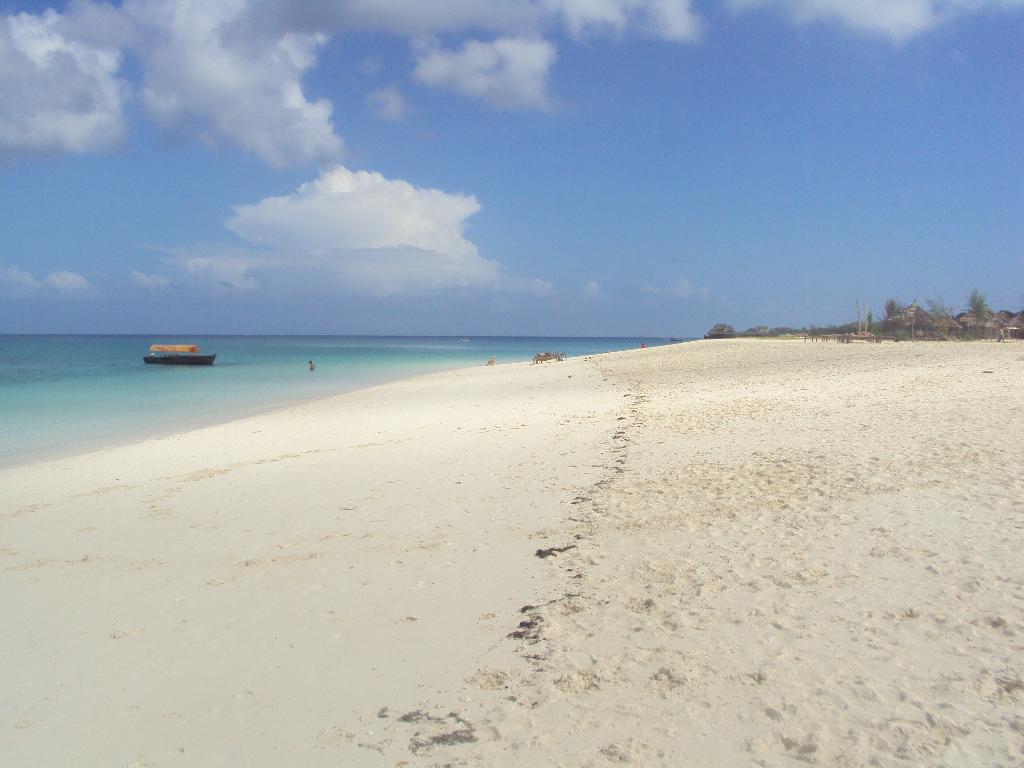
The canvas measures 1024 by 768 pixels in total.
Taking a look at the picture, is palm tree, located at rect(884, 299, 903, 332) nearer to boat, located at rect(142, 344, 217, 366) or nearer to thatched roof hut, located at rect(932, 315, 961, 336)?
thatched roof hut, located at rect(932, 315, 961, 336)

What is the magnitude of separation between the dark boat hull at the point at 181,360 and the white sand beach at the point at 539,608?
43.7 metres

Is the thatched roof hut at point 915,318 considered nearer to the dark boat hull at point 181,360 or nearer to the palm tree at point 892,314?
the palm tree at point 892,314

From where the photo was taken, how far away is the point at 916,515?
20.3 ft

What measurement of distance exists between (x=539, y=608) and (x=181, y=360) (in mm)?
52271

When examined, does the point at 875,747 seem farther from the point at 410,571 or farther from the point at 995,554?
the point at 410,571

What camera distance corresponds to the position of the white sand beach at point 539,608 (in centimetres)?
336

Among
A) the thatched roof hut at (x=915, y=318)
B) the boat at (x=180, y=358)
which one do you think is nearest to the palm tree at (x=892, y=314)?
the thatched roof hut at (x=915, y=318)

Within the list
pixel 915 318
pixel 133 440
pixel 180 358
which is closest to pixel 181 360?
pixel 180 358

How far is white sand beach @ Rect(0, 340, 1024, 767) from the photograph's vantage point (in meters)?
3.36

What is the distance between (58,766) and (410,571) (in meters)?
2.77

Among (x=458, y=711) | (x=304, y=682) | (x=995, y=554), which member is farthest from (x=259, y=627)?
(x=995, y=554)

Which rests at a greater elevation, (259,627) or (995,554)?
(995,554)

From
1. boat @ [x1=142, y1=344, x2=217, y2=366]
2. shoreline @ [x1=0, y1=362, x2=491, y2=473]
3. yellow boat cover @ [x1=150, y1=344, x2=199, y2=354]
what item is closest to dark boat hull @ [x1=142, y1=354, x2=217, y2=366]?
boat @ [x1=142, y1=344, x2=217, y2=366]

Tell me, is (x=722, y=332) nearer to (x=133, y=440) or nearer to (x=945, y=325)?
(x=945, y=325)
